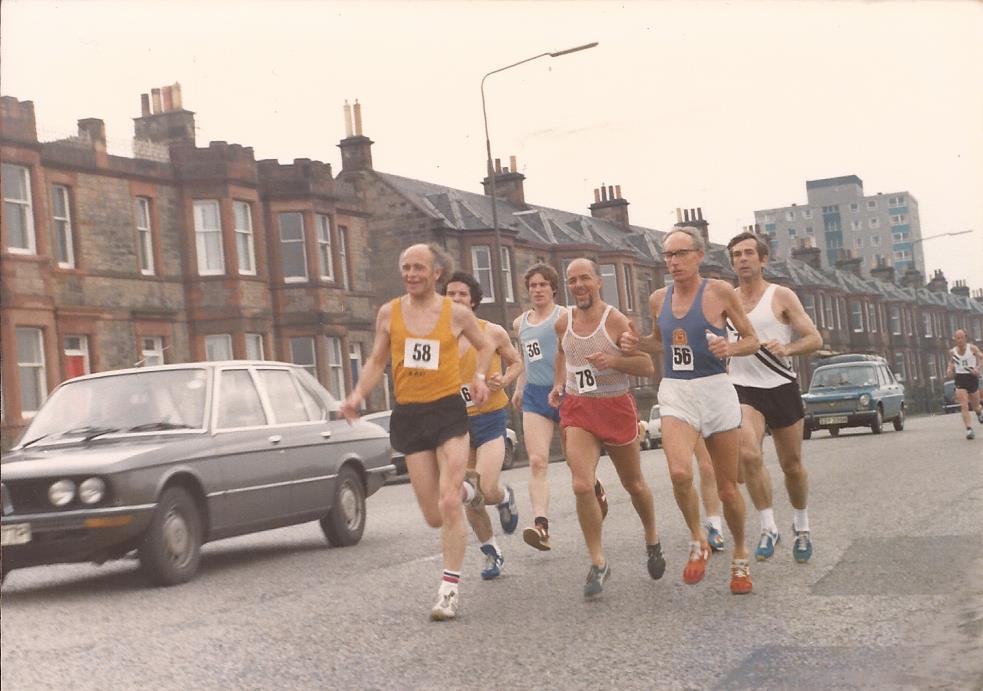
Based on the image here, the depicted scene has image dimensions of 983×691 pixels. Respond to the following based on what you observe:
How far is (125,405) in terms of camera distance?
10.1 meters

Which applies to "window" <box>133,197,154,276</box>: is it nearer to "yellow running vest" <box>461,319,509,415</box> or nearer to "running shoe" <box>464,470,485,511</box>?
"yellow running vest" <box>461,319,509,415</box>

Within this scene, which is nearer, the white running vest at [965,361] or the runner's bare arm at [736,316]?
the runner's bare arm at [736,316]

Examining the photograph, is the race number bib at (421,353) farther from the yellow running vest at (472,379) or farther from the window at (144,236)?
the window at (144,236)

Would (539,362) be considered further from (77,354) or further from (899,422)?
(899,422)

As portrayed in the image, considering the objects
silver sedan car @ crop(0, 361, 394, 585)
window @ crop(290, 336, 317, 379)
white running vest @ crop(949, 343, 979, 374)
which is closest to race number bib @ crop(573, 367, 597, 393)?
silver sedan car @ crop(0, 361, 394, 585)

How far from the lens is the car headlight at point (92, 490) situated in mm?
Result: 8875

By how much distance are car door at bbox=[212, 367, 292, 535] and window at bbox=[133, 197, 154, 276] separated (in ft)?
71.3

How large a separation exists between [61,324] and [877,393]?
56.7ft

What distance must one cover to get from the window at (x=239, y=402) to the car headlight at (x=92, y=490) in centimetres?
162

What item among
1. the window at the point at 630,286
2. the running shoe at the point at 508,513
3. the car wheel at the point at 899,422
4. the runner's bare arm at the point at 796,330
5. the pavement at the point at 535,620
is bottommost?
the car wheel at the point at 899,422

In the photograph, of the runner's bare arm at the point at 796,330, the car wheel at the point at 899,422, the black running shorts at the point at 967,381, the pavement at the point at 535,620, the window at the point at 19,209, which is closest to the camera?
the pavement at the point at 535,620

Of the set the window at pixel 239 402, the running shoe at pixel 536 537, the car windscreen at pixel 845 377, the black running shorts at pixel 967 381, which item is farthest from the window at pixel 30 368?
the running shoe at pixel 536 537

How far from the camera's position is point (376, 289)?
4572 centimetres

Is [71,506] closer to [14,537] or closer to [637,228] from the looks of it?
[14,537]
